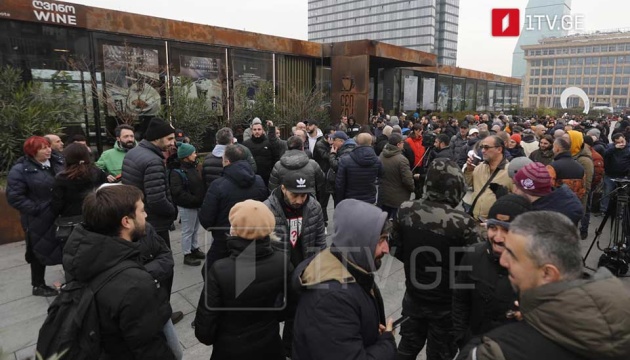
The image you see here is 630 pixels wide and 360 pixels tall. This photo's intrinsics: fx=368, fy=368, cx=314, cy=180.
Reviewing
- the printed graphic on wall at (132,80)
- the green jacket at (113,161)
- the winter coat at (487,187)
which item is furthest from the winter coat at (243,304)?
the printed graphic on wall at (132,80)

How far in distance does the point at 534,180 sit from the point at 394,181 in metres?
2.71

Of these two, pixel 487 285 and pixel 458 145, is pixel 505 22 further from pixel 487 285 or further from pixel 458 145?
pixel 487 285

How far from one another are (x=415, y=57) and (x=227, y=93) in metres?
8.65

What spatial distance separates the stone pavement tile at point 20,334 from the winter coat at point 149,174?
1.52 m

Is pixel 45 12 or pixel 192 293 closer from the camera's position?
pixel 192 293

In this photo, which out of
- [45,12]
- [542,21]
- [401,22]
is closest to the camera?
[45,12]

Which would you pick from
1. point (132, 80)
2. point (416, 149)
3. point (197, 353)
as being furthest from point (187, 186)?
point (132, 80)

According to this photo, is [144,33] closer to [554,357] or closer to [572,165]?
[572,165]

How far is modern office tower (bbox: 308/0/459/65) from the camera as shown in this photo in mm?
104062

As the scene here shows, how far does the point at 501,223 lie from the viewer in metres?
2.10

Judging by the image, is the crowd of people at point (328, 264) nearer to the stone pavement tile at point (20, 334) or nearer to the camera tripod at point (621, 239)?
the stone pavement tile at point (20, 334)

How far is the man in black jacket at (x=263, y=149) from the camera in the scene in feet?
20.9

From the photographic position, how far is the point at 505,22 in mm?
11617

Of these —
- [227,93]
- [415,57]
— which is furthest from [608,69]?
[227,93]
